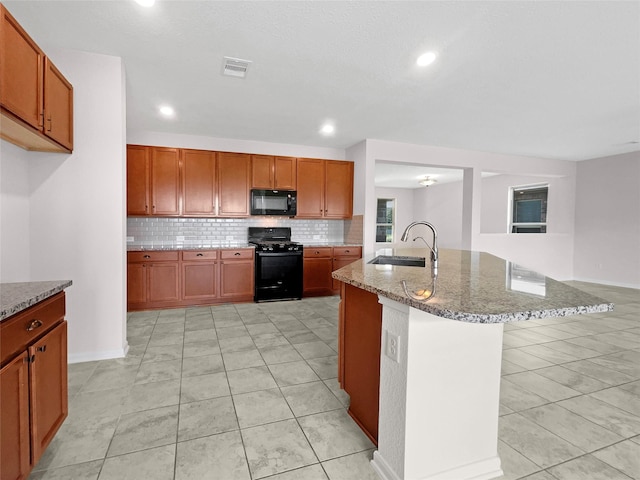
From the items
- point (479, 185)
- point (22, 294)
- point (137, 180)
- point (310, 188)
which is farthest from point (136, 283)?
point (479, 185)

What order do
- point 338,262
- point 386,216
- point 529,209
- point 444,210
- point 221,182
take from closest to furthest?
point 221,182
point 338,262
point 529,209
point 444,210
point 386,216

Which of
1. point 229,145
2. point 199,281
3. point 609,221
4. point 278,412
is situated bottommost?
point 278,412

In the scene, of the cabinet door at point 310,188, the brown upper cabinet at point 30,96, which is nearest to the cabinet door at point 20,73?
the brown upper cabinet at point 30,96

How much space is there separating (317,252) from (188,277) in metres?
1.98

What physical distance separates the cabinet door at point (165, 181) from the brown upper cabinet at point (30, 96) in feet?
6.79

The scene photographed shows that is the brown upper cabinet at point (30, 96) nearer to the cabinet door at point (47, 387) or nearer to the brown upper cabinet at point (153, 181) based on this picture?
the cabinet door at point (47, 387)

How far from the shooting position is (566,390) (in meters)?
2.33

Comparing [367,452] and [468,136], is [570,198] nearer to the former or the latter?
[468,136]

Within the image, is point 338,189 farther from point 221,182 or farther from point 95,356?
point 95,356

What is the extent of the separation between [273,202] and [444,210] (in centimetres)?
639

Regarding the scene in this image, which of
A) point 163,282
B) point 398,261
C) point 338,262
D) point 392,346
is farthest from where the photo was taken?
point 338,262

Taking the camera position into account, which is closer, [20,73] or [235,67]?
[20,73]

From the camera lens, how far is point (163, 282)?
14.6 ft

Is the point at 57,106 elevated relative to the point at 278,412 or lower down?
elevated
